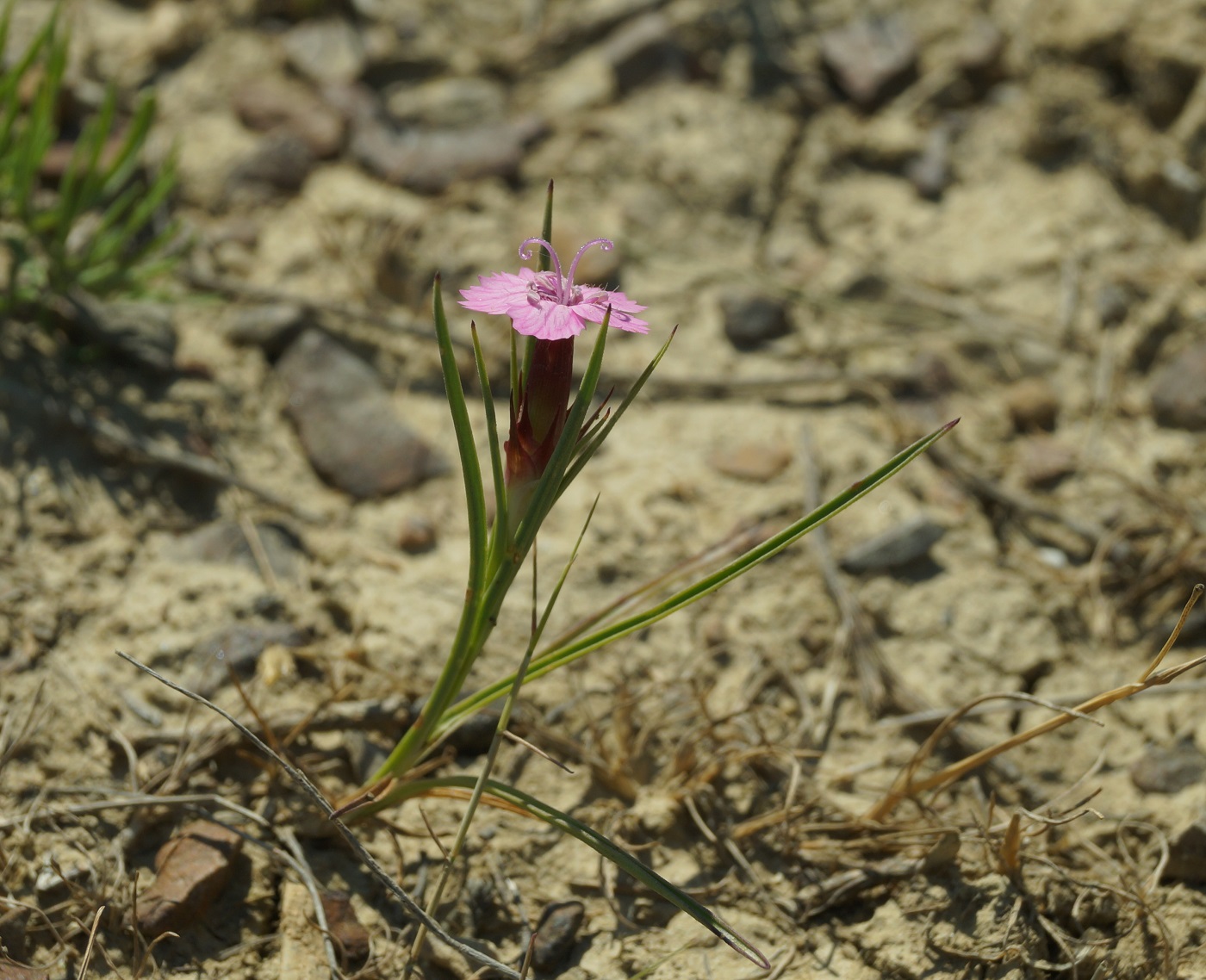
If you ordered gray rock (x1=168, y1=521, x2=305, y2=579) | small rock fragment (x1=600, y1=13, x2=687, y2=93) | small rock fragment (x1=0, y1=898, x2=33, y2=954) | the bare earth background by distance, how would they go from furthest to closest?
small rock fragment (x1=600, y1=13, x2=687, y2=93) → gray rock (x1=168, y1=521, x2=305, y2=579) → the bare earth background → small rock fragment (x1=0, y1=898, x2=33, y2=954)

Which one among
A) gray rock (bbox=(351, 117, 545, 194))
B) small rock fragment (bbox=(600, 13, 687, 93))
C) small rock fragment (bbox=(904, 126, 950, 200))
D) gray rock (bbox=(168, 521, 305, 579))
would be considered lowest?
gray rock (bbox=(168, 521, 305, 579))

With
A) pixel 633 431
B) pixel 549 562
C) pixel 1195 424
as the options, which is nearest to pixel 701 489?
pixel 633 431

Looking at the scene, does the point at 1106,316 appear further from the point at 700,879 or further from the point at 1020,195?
the point at 700,879

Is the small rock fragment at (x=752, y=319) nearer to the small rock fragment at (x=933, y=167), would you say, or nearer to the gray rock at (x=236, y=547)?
the small rock fragment at (x=933, y=167)

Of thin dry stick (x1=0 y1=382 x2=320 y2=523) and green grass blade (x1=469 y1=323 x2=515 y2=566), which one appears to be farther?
thin dry stick (x1=0 y1=382 x2=320 y2=523)

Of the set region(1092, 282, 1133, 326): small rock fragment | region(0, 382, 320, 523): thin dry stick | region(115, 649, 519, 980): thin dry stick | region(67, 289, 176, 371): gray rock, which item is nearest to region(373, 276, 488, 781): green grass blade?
region(115, 649, 519, 980): thin dry stick

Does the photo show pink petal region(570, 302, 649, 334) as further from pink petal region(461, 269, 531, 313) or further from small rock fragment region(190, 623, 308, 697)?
small rock fragment region(190, 623, 308, 697)

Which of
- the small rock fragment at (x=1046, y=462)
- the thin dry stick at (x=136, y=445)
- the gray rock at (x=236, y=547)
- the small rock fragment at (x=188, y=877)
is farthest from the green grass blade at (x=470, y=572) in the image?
the small rock fragment at (x=1046, y=462)
